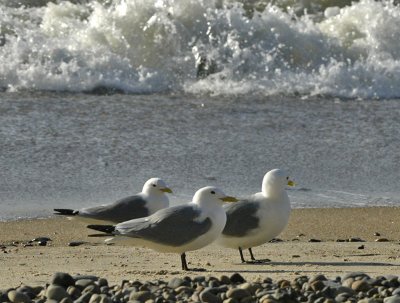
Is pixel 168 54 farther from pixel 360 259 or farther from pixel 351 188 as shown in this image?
pixel 360 259

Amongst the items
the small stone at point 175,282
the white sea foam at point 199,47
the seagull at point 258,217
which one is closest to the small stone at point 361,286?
the small stone at point 175,282

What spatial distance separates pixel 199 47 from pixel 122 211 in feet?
25.2

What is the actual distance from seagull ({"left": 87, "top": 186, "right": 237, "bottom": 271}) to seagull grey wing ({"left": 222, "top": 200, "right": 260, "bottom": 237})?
1.02 feet

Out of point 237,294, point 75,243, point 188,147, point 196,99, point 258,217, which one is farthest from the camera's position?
point 196,99

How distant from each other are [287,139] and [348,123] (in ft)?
3.66

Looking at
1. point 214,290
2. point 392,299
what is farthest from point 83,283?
point 392,299

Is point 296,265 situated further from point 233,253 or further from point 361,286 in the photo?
point 361,286

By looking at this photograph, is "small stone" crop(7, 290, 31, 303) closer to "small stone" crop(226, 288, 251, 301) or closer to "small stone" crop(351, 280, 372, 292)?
"small stone" crop(226, 288, 251, 301)

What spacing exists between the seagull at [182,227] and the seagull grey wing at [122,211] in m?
0.76

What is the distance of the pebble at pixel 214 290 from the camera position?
6047 millimetres

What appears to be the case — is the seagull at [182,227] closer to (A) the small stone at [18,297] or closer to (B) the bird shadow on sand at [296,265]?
(B) the bird shadow on sand at [296,265]

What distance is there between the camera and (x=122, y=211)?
852 cm

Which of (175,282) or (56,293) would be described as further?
(175,282)

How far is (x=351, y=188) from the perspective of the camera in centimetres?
1067
